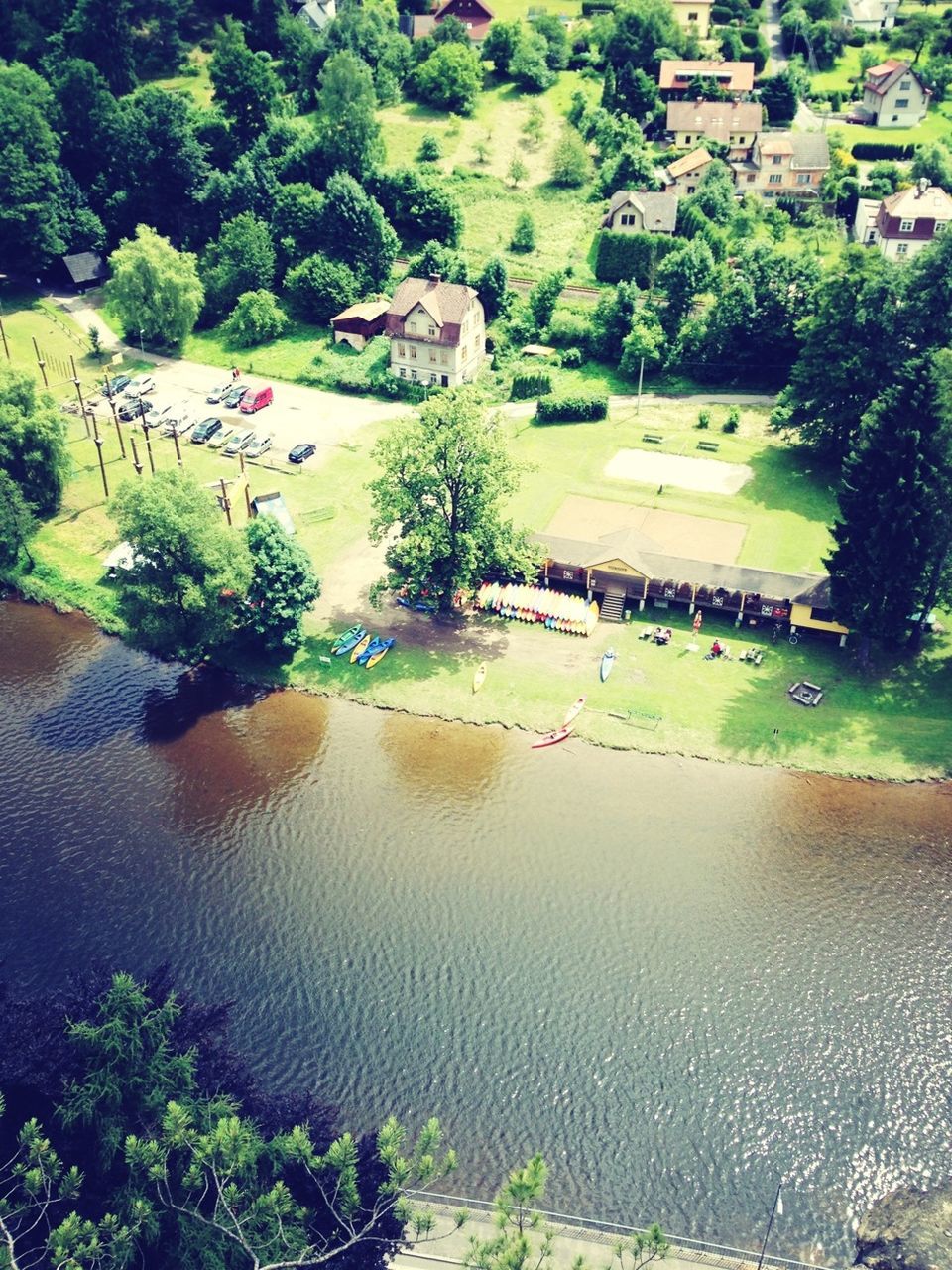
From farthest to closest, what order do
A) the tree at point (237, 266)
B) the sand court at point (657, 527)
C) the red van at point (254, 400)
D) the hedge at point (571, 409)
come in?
the tree at point (237, 266), the red van at point (254, 400), the hedge at point (571, 409), the sand court at point (657, 527)

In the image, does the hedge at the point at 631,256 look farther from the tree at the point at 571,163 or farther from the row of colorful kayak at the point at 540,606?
the row of colorful kayak at the point at 540,606

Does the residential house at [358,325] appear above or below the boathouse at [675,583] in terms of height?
above

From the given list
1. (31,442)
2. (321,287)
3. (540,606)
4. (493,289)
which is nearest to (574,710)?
(540,606)

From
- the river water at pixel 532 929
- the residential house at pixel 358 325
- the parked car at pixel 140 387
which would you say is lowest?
the river water at pixel 532 929

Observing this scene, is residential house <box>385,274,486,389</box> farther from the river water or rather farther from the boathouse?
the river water

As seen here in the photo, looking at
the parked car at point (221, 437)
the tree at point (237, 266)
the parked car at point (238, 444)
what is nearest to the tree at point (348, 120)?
the tree at point (237, 266)

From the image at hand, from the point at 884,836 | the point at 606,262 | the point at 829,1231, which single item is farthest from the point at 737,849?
the point at 606,262

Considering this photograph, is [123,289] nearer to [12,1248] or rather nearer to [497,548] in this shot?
[497,548]

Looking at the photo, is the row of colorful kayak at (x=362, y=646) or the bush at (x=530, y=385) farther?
the bush at (x=530, y=385)
